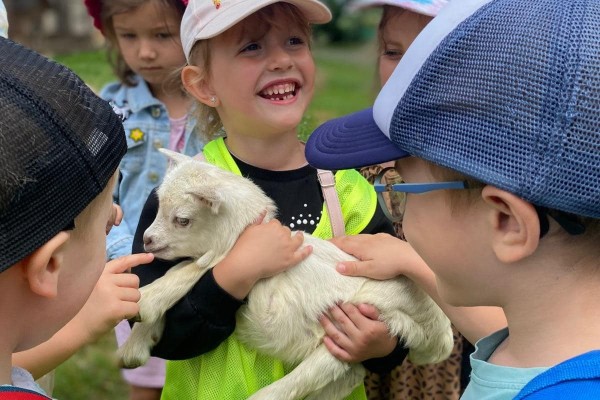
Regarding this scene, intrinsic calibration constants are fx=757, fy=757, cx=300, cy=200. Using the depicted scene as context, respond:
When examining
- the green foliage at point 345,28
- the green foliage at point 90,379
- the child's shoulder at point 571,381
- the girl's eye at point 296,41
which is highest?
the child's shoulder at point 571,381

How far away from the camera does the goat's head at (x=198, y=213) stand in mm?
Result: 2193

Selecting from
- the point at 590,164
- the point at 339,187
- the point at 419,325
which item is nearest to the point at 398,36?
the point at 339,187

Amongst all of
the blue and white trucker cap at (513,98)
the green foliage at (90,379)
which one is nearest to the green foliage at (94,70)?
the green foliage at (90,379)

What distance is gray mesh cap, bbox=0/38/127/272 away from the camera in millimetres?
1286

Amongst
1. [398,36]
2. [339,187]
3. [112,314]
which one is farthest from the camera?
[398,36]

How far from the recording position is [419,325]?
233 cm

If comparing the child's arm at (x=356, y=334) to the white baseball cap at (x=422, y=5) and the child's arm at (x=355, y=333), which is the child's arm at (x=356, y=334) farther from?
the white baseball cap at (x=422, y=5)

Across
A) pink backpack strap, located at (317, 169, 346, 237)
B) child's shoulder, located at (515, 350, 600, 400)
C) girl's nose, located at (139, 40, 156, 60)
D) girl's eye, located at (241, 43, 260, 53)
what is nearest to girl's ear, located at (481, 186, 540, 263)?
child's shoulder, located at (515, 350, 600, 400)

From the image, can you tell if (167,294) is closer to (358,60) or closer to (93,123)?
(93,123)

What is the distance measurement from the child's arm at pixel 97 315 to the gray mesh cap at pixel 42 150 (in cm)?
66

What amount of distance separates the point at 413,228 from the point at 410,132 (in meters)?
0.26

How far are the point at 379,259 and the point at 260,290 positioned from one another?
364 mm

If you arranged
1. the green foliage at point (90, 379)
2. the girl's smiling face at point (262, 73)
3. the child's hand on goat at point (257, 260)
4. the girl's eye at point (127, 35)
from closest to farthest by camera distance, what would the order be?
the child's hand on goat at point (257, 260) → the girl's smiling face at point (262, 73) → the girl's eye at point (127, 35) → the green foliage at point (90, 379)

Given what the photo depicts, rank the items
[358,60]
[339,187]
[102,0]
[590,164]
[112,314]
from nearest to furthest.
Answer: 1. [590,164]
2. [112,314]
3. [339,187]
4. [102,0]
5. [358,60]
